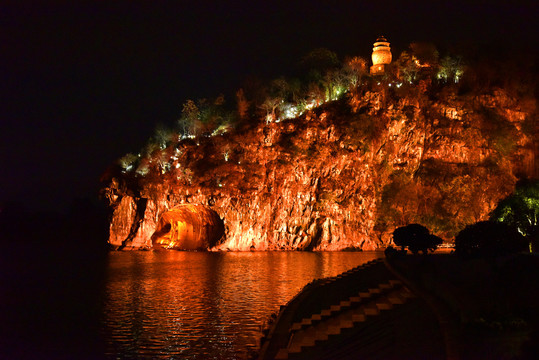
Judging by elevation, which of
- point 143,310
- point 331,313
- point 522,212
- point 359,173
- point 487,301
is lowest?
point 143,310

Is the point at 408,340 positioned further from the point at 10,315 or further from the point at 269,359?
the point at 10,315

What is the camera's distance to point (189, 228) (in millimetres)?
68625

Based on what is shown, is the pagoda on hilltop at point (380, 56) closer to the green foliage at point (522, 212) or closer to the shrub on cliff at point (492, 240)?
the green foliage at point (522, 212)

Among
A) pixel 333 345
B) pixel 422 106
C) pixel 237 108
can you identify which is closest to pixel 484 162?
pixel 422 106

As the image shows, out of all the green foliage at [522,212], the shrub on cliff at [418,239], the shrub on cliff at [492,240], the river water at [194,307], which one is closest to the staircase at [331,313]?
the river water at [194,307]

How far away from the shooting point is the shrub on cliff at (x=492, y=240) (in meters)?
17.6

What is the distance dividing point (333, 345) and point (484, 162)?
5123 centimetres

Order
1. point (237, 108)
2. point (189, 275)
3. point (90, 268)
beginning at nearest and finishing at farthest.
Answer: point (189, 275) → point (90, 268) → point (237, 108)

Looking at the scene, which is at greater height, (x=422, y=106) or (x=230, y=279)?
(x=422, y=106)

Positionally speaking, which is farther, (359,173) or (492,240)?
(359,173)

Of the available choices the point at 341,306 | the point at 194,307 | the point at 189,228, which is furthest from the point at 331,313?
the point at 189,228

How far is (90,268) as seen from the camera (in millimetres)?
38281

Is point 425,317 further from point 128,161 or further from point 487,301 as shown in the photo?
point 128,161

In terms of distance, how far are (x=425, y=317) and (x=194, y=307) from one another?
36.1 feet
